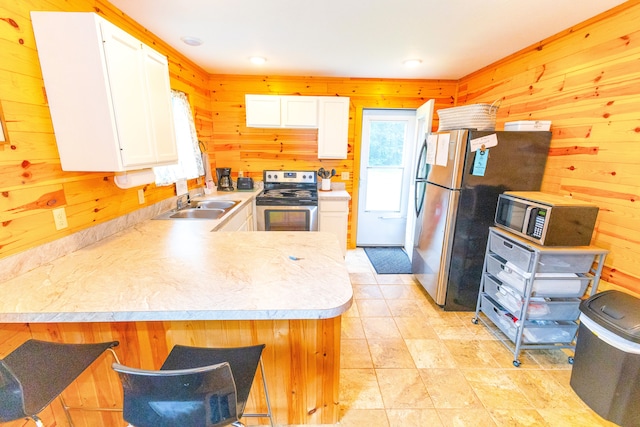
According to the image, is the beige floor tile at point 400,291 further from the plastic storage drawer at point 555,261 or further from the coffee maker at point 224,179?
the coffee maker at point 224,179

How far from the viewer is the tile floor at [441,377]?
5.04ft

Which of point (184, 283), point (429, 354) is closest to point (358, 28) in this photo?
point (184, 283)

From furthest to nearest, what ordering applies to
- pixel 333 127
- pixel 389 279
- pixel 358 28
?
pixel 333 127 < pixel 389 279 < pixel 358 28

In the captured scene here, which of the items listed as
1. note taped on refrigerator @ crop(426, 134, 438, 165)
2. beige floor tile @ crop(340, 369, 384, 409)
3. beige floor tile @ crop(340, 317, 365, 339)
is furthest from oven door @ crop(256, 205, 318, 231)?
beige floor tile @ crop(340, 369, 384, 409)

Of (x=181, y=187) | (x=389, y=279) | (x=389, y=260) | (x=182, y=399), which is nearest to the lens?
(x=182, y=399)

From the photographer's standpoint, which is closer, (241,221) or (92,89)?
A: (92,89)

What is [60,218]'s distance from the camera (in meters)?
1.44

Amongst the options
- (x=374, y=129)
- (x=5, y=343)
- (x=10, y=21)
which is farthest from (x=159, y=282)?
(x=374, y=129)

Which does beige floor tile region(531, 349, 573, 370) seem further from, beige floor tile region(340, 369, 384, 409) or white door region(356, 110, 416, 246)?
white door region(356, 110, 416, 246)

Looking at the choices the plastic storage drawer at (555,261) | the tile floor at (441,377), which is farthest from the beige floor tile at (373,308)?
the plastic storage drawer at (555,261)

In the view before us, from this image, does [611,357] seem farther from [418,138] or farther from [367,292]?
[418,138]

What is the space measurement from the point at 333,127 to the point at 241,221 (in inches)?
64.1

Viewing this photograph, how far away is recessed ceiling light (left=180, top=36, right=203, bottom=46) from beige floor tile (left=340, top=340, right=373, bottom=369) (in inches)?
108

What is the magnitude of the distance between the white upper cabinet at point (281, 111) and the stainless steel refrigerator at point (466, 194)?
1.45m
